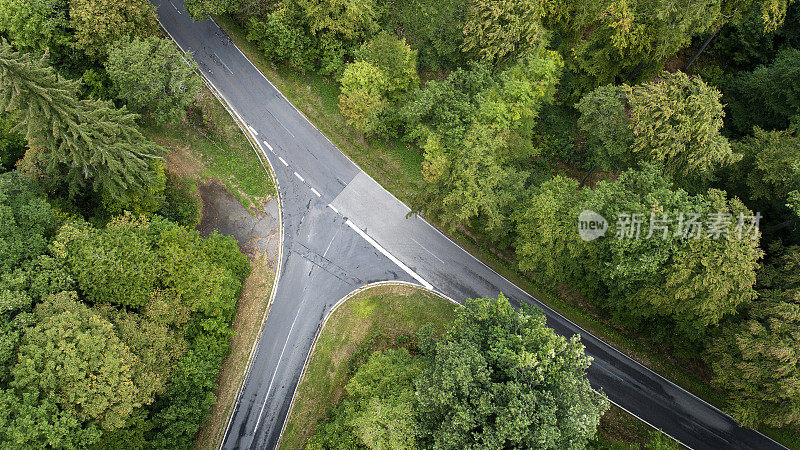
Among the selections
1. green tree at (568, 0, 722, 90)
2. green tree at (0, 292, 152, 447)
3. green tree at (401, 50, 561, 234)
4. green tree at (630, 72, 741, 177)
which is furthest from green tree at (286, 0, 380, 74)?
green tree at (0, 292, 152, 447)

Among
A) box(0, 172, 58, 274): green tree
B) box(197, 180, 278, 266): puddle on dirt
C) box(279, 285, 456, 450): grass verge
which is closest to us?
box(0, 172, 58, 274): green tree

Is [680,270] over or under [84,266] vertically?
over

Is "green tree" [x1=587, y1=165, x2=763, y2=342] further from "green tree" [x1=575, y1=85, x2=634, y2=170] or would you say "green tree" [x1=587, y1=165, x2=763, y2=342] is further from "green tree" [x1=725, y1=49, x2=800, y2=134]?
"green tree" [x1=725, y1=49, x2=800, y2=134]

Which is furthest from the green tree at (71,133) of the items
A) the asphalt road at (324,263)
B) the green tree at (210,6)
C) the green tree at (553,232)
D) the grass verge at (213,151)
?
the green tree at (553,232)

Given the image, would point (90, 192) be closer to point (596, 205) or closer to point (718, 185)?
point (596, 205)

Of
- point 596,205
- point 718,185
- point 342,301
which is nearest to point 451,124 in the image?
point 596,205

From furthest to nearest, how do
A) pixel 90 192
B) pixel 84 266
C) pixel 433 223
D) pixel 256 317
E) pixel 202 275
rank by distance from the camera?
pixel 433 223 < pixel 256 317 < pixel 90 192 < pixel 202 275 < pixel 84 266

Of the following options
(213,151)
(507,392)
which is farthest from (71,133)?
(507,392)

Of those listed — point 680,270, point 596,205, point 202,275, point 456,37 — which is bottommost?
point 202,275

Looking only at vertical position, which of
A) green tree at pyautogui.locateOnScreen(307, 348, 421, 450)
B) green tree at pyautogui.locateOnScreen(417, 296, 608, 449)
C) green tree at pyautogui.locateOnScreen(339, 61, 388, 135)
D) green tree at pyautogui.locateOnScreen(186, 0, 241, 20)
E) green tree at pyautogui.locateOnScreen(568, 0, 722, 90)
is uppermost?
green tree at pyautogui.locateOnScreen(568, 0, 722, 90)
